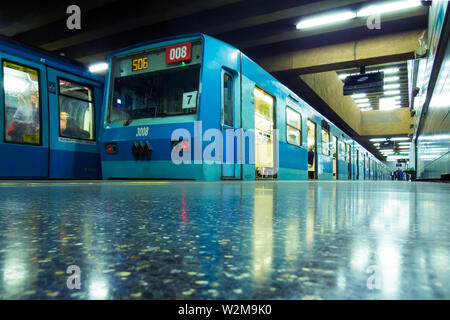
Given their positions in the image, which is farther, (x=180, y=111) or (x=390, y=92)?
(x=390, y=92)

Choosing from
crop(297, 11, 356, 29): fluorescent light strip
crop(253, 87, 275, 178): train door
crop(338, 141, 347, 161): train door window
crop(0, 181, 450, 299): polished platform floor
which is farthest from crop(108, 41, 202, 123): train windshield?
crop(338, 141, 347, 161): train door window

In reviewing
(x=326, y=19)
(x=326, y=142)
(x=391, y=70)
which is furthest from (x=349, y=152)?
(x=326, y=19)

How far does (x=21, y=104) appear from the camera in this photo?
4.76 metres

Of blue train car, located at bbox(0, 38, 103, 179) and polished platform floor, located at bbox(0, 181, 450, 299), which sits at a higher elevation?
blue train car, located at bbox(0, 38, 103, 179)

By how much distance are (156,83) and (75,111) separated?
1.85 m

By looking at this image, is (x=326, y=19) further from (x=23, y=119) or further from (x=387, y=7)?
(x=23, y=119)

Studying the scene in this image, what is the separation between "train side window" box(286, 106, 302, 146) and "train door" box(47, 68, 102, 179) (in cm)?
403

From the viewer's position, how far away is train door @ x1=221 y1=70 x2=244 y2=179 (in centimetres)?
464

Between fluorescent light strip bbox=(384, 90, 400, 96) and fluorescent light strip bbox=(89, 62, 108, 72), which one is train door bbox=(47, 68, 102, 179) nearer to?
fluorescent light strip bbox=(89, 62, 108, 72)

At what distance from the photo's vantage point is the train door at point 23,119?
449 cm

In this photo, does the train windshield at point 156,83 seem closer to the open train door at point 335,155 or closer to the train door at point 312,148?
the train door at point 312,148

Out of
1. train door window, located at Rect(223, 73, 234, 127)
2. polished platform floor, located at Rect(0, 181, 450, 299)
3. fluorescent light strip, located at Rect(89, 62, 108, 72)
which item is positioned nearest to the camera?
polished platform floor, located at Rect(0, 181, 450, 299)

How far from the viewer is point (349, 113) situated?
1728 cm
